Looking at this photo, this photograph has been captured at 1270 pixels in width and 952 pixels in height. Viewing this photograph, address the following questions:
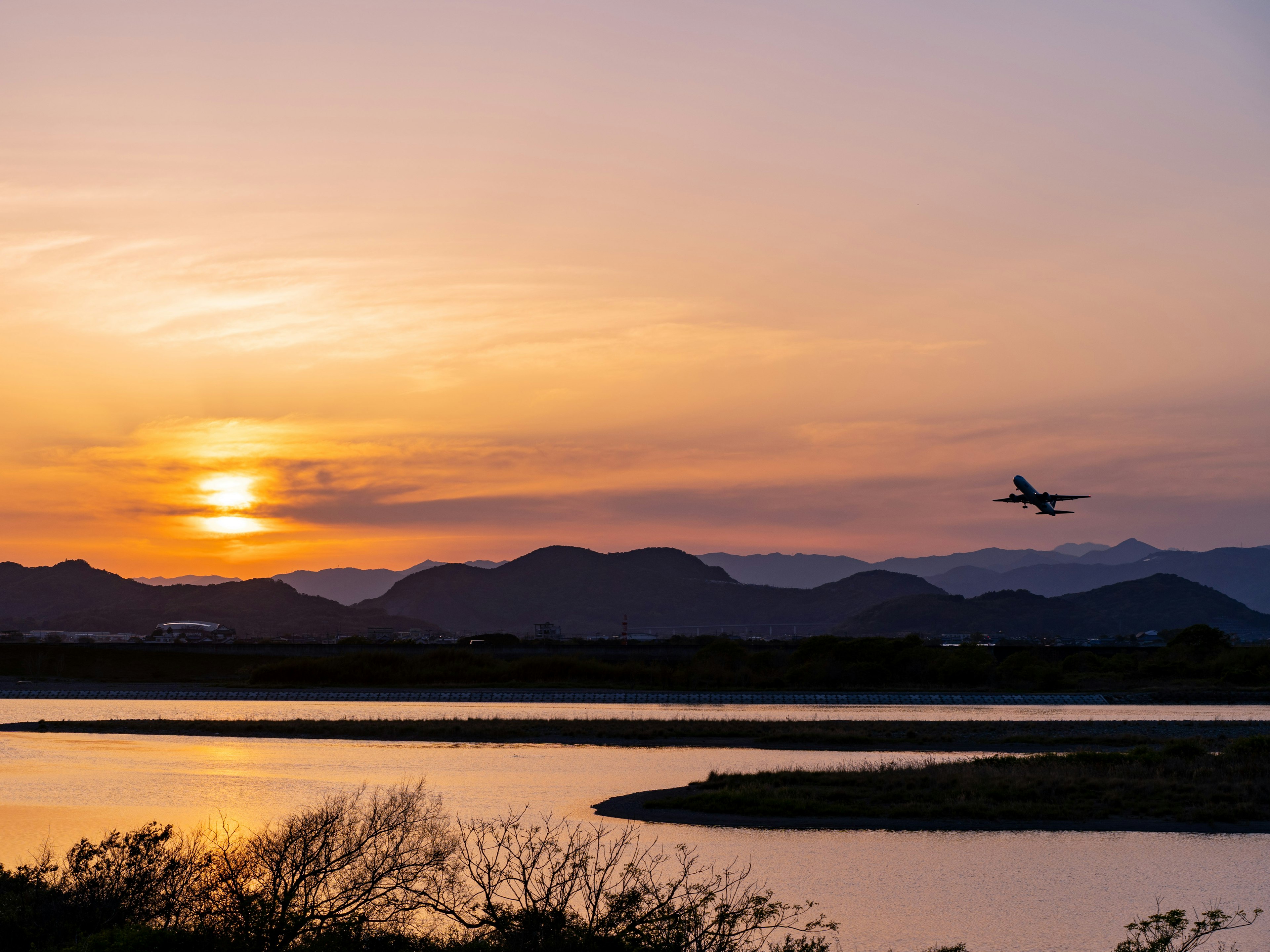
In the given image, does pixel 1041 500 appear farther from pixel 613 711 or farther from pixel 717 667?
pixel 717 667

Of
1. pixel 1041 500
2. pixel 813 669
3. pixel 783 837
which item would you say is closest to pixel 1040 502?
pixel 1041 500

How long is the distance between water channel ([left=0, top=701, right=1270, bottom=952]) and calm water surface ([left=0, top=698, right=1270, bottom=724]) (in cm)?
2231

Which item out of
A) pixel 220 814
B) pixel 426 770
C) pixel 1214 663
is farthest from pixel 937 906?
pixel 1214 663

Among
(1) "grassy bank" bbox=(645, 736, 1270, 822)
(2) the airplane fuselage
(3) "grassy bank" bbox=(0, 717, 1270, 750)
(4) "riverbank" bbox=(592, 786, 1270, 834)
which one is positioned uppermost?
(2) the airplane fuselage

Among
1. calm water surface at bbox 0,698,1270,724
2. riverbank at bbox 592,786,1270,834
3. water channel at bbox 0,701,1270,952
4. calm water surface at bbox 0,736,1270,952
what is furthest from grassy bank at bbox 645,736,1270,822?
calm water surface at bbox 0,698,1270,724

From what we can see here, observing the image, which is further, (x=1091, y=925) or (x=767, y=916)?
(x=1091, y=925)

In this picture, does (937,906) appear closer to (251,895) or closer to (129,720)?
(251,895)

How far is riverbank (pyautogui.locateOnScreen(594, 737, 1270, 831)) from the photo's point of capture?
40.8 m

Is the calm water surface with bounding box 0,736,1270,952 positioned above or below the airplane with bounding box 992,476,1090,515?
below

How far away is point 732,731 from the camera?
2943 inches

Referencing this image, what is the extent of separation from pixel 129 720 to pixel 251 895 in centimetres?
6873

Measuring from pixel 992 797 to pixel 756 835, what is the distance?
1154cm

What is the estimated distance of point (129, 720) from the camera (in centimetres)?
8250

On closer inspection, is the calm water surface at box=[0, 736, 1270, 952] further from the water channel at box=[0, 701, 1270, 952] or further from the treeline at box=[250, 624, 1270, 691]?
the treeline at box=[250, 624, 1270, 691]
